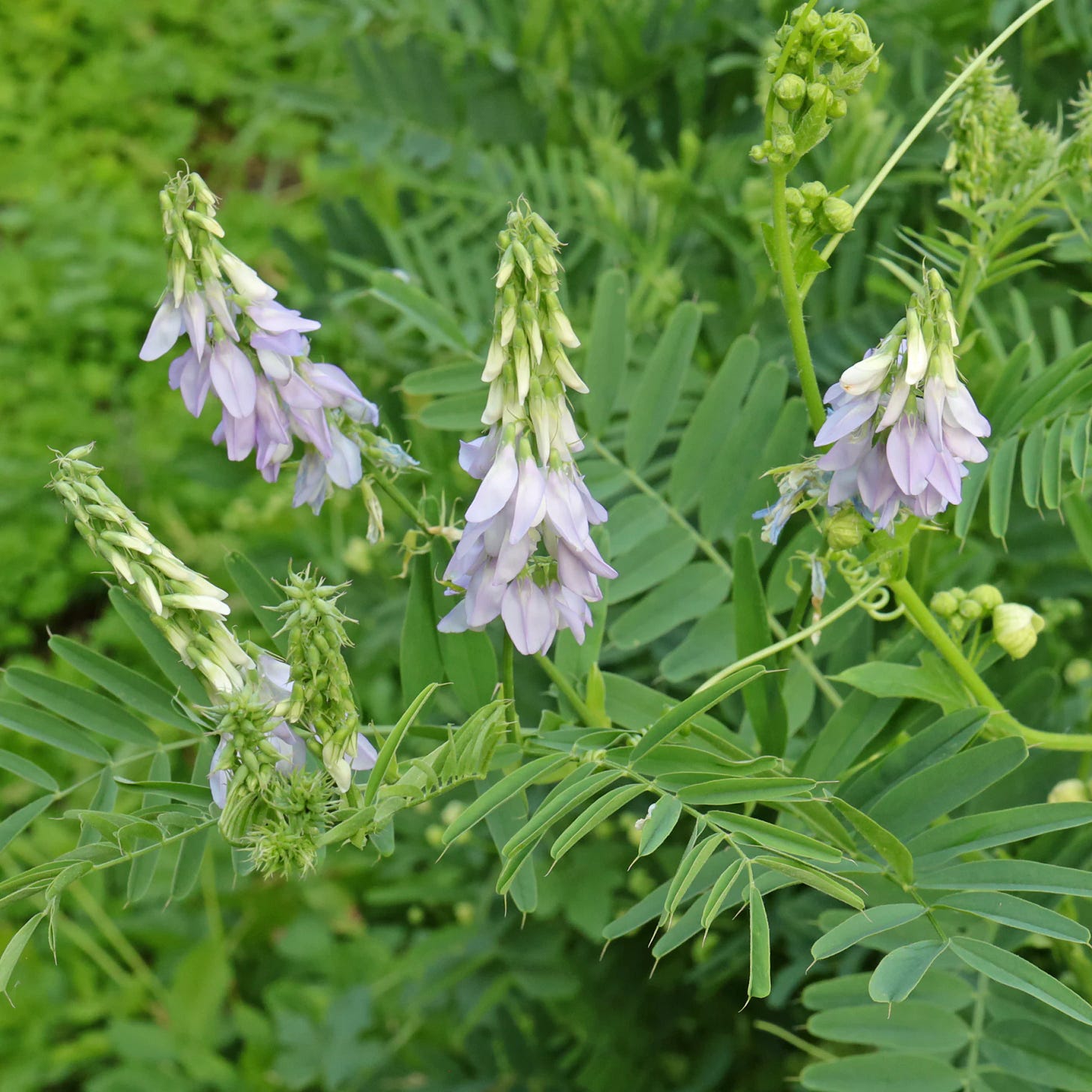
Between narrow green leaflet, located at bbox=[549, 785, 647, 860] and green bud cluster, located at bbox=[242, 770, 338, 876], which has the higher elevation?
green bud cluster, located at bbox=[242, 770, 338, 876]

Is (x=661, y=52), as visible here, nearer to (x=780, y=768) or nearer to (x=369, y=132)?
(x=369, y=132)

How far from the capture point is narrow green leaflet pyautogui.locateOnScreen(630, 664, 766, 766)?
798mm

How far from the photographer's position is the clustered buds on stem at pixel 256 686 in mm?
727

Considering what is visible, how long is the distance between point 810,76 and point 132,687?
0.70 meters

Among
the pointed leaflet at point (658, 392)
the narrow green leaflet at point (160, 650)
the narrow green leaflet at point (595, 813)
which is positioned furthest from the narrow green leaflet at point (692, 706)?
the pointed leaflet at point (658, 392)

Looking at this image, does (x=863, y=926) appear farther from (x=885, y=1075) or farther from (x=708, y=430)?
(x=708, y=430)

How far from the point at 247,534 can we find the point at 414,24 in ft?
3.15

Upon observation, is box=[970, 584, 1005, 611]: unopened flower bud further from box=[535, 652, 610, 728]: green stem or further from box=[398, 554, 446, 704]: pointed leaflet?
box=[398, 554, 446, 704]: pointed leaflet

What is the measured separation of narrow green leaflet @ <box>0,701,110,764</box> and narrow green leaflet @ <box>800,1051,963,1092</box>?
66 centimetres

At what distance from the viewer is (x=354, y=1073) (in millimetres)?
1778

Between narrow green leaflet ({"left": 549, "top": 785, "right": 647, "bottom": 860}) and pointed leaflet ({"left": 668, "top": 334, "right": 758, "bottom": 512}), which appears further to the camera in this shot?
pointed leaflet ({"left": 668, "top": 334, "right": 758, "bottom": 512})

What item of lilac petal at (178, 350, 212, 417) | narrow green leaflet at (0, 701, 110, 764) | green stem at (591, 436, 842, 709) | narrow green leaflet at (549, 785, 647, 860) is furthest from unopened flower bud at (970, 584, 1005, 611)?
narrow green leaflet at (0, 701, 110, 764)

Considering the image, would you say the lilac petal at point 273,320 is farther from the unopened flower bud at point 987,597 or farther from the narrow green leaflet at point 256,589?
the unopened flower bud at point 987,597

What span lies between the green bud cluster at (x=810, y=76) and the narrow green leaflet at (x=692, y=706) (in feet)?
1.13
